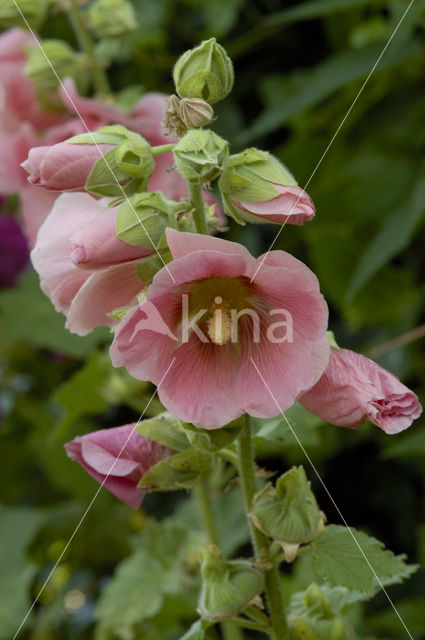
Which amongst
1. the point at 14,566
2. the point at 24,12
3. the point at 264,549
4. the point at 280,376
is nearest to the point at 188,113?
the point at 280,376

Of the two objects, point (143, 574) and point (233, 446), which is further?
point (143, 574)

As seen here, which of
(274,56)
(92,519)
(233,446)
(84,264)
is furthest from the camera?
(274,56)

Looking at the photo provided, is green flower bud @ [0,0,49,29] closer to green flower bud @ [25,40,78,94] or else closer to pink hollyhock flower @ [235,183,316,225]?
green flower bud @ [25,40,78,94]

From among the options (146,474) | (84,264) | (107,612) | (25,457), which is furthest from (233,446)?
(25,457)

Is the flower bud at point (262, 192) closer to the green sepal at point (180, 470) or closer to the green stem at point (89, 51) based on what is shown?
the green sepal at point (180, 470)

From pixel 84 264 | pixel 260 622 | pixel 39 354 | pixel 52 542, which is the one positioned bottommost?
pixel 52 542

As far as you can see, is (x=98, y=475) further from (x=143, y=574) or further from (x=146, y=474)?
(x=143, y=574)

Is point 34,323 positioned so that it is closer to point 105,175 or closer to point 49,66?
point 49,66
